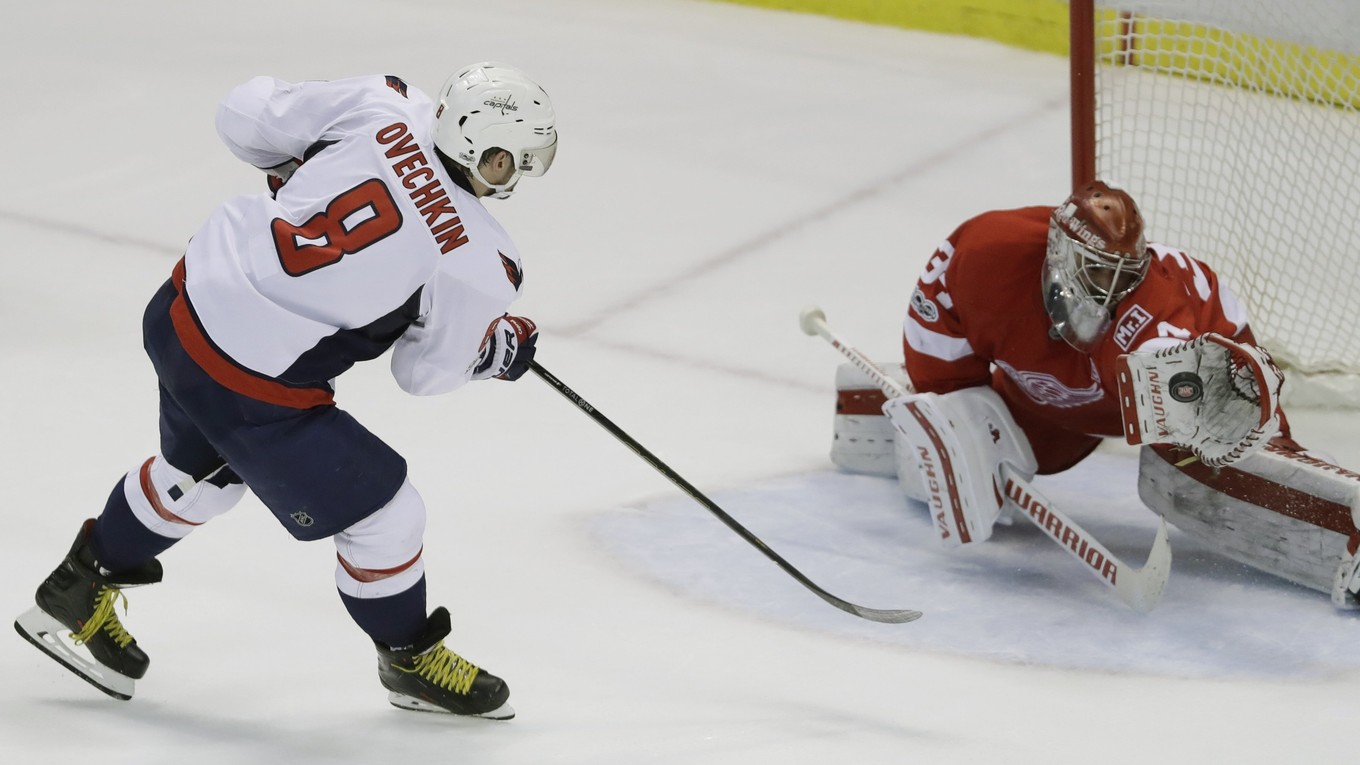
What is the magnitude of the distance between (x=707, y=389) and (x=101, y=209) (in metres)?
2.09

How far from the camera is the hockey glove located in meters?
2.60

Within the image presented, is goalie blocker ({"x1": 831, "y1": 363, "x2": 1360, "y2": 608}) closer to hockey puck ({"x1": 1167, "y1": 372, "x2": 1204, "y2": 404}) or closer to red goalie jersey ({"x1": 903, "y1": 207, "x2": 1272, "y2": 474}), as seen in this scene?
hockey puck ({"x1": 1167, "y1": 372, "x2": 1204, "y2": 404})

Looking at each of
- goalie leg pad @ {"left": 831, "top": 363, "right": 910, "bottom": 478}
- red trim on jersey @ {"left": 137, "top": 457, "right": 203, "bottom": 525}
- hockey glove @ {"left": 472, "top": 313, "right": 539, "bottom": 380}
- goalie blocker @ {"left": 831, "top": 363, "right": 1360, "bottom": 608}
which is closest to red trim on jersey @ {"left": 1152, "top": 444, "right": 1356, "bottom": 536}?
goalie blocker @ {"left": 831, "top": 363, "right": 1360, "bottom": 608}

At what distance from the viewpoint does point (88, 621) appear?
2664 millimetres

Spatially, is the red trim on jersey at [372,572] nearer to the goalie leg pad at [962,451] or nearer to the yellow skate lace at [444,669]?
the yellow skate lace at [444,669]

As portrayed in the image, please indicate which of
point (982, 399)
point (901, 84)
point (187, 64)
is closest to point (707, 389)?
point (982, 399)

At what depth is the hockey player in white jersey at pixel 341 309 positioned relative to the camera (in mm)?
2371

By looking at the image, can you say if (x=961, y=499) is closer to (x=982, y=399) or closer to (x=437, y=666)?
(x=982, y=399)

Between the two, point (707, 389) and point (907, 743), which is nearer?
point (907, 743)

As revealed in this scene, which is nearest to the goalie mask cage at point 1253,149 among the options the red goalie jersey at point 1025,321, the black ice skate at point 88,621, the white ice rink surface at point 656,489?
the white ice rink surface at point 656,489

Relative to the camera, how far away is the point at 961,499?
3336mm

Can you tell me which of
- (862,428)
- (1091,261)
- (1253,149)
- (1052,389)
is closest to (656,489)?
(862,428)

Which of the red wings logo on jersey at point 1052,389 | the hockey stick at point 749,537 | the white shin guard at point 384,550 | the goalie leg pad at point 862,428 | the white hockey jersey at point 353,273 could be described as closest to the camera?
the white hockey jersey at point 353,273

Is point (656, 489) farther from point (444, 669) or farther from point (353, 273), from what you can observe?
point (353, 273)
